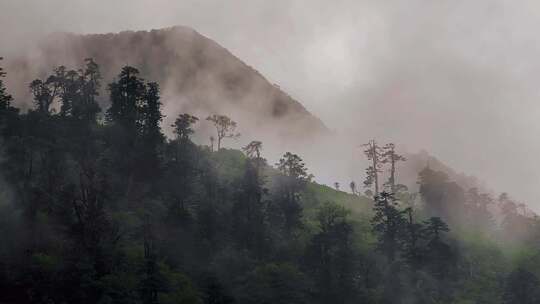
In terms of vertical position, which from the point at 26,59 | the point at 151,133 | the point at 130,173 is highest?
the point at 26,59

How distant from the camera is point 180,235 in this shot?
2810 inches

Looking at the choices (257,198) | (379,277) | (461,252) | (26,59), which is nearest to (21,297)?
(257,198)

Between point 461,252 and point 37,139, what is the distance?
67.9m

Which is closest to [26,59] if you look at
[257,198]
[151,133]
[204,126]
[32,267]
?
[204,126]

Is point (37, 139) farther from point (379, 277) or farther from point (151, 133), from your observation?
point (379, 277)

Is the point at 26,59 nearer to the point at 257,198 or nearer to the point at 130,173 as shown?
the point at 130,173

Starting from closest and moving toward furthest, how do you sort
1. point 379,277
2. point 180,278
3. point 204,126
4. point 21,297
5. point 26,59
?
point 21,297
point 180,278
point 379,277
point 204,126
point 26,59

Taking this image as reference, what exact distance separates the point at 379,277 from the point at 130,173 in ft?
131

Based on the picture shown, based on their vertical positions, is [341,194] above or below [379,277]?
above

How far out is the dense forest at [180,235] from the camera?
55.3 meters

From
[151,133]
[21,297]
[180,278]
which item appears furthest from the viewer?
[151,133]

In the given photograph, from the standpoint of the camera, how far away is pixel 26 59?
197750 mm

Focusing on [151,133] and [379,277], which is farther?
[151,133]

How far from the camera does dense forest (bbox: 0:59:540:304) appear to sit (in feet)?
181
